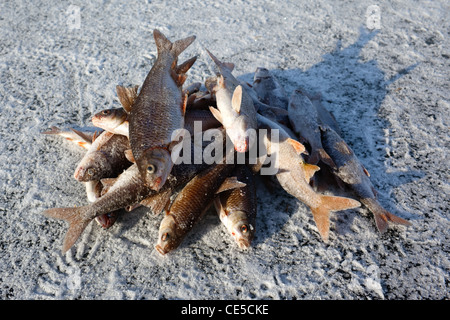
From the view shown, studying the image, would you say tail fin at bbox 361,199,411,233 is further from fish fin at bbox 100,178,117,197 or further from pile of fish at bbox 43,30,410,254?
fish fin at bbox 100,178,117,197

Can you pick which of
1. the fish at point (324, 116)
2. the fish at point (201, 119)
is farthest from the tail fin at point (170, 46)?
the fish at point (324, 116)

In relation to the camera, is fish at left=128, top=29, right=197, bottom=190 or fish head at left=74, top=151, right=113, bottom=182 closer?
fish at left=128, top=29, right=197, bottom=190

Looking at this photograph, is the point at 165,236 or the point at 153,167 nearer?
the point at 153,167

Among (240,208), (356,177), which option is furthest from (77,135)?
(356,177)

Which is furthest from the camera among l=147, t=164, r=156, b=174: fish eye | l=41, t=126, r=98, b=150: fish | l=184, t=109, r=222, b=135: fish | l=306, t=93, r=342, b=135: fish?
l=306, t=93, r=342, b=135: fish

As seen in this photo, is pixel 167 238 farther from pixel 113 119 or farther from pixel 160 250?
pixel 113 119

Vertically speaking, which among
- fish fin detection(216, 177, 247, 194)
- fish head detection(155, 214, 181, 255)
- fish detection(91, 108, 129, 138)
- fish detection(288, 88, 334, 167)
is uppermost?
fish detection(91, 108, 129, 138)


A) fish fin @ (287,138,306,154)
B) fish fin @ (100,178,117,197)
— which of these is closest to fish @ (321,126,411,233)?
fish fin @ (287,138,306,154)
